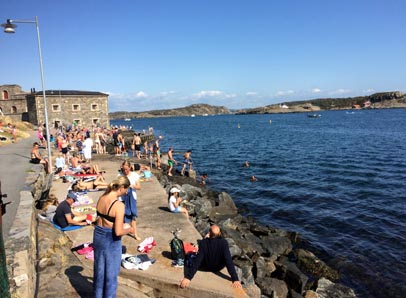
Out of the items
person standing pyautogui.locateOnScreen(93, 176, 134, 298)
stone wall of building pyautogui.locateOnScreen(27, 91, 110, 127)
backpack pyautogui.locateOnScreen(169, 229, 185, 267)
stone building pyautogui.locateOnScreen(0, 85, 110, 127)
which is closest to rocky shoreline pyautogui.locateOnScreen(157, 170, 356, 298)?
backpack pyautogui.locateOnScreen(169, 229, 185, 267)

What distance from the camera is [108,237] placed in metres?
4.65

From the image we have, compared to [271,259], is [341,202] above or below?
below

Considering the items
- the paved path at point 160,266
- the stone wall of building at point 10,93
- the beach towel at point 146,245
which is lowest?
the paved path at point 160,266

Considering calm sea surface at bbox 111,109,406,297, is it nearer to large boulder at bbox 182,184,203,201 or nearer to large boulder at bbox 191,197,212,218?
large boulder at bbox 182,184,203,201

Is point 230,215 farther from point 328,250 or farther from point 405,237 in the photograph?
point 405,237

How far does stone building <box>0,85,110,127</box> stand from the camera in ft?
166

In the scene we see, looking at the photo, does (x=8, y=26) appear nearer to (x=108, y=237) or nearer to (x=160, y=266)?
(x=160, y=266)

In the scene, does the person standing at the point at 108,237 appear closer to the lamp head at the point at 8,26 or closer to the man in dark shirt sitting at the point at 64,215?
the man in dark shirt sitting at the point at 64,215

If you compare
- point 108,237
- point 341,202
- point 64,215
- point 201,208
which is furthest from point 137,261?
point 341,202

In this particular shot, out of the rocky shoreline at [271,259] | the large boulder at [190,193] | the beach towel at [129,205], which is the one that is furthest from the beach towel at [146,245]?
the large boulder at [190,193]

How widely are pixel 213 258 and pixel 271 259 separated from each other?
416 centimetres

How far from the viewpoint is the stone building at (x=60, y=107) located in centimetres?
5056

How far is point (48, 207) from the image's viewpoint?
967 cm

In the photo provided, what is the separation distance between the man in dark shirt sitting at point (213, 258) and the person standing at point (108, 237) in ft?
5.90
